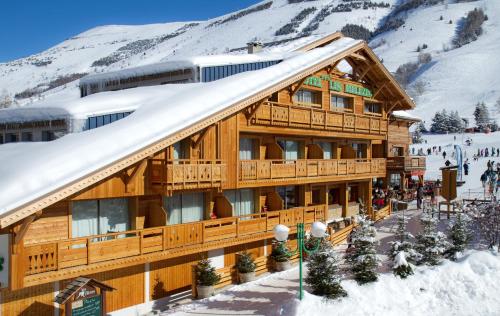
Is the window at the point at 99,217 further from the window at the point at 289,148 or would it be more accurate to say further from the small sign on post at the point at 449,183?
the small sign on post at the point at 449,183

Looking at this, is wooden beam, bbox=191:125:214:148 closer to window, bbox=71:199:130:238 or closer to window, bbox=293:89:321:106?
window, bbox=71:199:130:238

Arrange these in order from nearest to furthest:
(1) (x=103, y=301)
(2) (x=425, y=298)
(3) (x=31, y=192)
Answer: (3) (x=31, y=192), (1) (x=103, y=301), (2) (x=425, y=298)

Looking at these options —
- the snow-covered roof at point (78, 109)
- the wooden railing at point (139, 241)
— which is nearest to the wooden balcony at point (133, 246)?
the wooden railing at point (139, 241)

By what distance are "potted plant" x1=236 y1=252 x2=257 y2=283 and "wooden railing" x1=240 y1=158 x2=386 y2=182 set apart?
3176 mm

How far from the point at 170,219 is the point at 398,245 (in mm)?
8762

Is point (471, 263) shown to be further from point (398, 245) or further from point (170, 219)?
point (170, 219)

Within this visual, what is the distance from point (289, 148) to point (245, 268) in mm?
8477

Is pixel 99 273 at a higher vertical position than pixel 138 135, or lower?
lower

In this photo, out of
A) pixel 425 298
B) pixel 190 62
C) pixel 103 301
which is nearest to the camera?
pixel 103 301

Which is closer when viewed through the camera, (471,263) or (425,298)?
(425,298)

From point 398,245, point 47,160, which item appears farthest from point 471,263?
point 47,160

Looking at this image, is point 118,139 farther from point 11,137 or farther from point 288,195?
point 288,195

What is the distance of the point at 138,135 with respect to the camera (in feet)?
54.6

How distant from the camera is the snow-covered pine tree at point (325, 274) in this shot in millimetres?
18375
